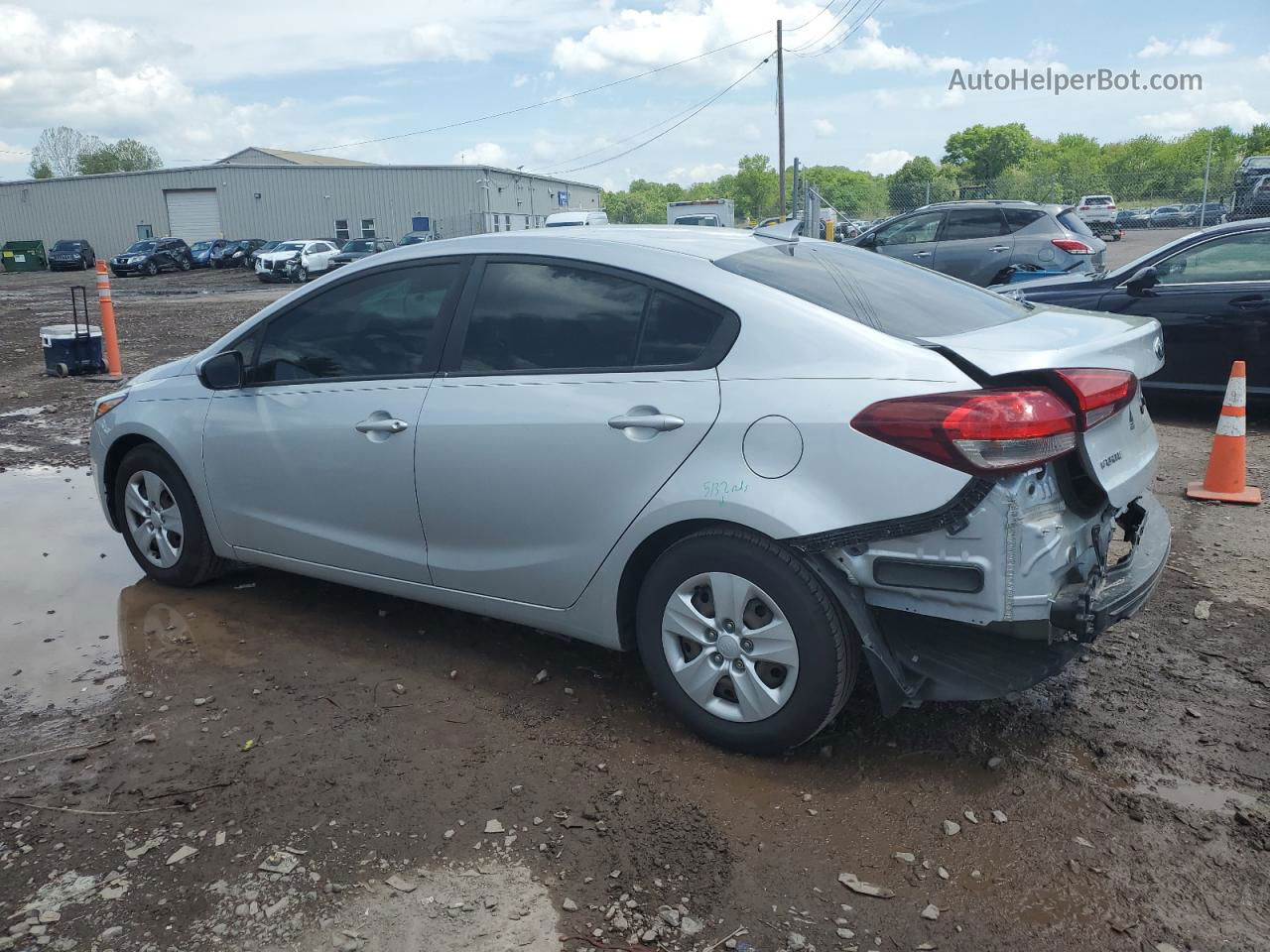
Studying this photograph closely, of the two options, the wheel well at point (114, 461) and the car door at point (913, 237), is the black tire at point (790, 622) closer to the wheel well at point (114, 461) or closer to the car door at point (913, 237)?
the wheel well at point (114, 461)

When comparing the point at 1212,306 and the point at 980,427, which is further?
the point at 1212,306

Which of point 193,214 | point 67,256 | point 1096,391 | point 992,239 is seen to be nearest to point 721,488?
point 1096,391

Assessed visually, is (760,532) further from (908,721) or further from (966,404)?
(908,721)

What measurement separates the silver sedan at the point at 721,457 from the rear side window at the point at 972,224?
11207 mm

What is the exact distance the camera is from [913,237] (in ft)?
49.5

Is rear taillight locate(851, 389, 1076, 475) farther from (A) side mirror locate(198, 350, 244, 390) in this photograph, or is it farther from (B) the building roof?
(B) the building roof

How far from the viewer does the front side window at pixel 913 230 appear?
49.0ft

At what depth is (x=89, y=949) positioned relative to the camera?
2525 mm

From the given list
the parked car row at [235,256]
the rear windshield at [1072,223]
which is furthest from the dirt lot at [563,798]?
the parked car row at [235,256]

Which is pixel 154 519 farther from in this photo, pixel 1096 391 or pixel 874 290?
pixel 1096 391

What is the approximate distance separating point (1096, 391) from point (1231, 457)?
3649 mm

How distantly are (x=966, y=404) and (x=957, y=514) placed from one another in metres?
0.30

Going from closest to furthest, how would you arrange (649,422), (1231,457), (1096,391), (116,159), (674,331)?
(1096,391) → (649,422) → (674,331) → (1231,457) → (116,159)

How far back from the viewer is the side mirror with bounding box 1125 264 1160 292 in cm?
791
